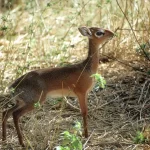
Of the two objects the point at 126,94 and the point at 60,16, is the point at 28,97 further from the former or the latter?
the point at 60,16

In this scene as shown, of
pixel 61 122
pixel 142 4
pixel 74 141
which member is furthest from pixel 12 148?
pixel 142 4

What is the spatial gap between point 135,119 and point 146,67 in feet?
3.37

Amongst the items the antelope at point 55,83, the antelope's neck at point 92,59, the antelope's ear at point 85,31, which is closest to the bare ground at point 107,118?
the antelope at point 55,83

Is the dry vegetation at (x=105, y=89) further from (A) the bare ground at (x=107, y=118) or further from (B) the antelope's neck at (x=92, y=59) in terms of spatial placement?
(B) the antelope's neck at (x=92, y=59)

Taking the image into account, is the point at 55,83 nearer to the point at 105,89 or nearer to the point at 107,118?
the point at 107,118

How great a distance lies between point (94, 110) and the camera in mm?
5523

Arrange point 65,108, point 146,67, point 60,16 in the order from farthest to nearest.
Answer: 1. point 60,16
2. point 146,67
3. point 65,108

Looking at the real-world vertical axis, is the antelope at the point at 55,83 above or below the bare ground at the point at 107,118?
above

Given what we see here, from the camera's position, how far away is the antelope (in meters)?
4.59

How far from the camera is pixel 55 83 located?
187 inches

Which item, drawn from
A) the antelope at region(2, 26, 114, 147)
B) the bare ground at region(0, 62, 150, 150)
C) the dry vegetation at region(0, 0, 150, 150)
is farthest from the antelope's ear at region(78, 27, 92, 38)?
the bare ground at region(0, 62, 150, 150)

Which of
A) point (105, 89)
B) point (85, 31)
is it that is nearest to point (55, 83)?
point (85, 31)

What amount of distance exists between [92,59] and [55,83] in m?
0.44

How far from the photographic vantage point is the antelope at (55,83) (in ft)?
15.1
